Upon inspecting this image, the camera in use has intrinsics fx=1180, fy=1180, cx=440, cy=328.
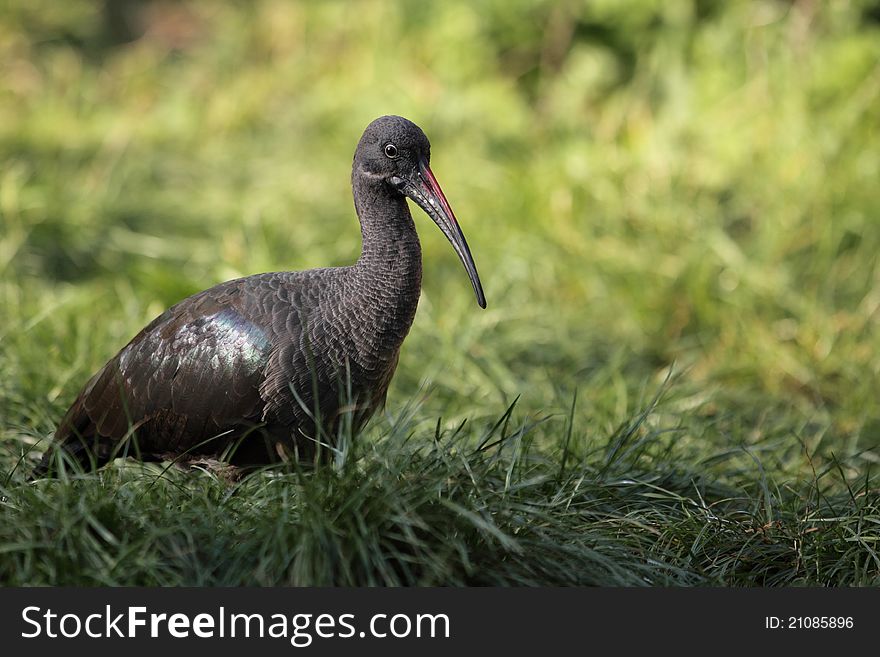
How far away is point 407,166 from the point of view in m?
3.72

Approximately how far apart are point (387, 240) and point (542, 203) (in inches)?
120

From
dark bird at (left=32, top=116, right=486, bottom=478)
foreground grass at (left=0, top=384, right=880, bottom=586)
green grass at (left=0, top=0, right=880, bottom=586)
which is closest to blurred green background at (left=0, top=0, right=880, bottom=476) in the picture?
green grass at (left=0, top=0, right=880, bottom=586)

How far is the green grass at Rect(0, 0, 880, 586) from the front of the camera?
3252 millimetres

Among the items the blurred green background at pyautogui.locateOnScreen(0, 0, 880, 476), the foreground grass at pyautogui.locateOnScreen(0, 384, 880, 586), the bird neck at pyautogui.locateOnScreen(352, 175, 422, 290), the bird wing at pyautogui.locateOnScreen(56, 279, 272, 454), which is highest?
the blurred green background at pyautogui.locateOnScreen(0, 0, 880, 476)

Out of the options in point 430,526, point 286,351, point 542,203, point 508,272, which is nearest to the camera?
point 430,526

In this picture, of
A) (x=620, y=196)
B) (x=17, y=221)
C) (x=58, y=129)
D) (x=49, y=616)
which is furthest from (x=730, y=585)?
(x=58, y=129)

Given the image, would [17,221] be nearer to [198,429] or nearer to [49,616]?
[198,429]

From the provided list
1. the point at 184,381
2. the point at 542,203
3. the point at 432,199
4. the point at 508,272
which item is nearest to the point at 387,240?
the point at 432,199

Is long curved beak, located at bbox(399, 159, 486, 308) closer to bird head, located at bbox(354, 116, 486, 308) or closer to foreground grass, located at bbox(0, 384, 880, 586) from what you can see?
bird head, located at bbox(354, 116, 486, 308)

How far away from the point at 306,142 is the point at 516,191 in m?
2.56

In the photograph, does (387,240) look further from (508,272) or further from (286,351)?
(508,272)

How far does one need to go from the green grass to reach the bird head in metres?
0.63

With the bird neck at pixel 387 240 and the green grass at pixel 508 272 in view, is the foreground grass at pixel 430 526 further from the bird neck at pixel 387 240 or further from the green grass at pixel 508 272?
the bird neck at pixel 387 240

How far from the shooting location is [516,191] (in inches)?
270
